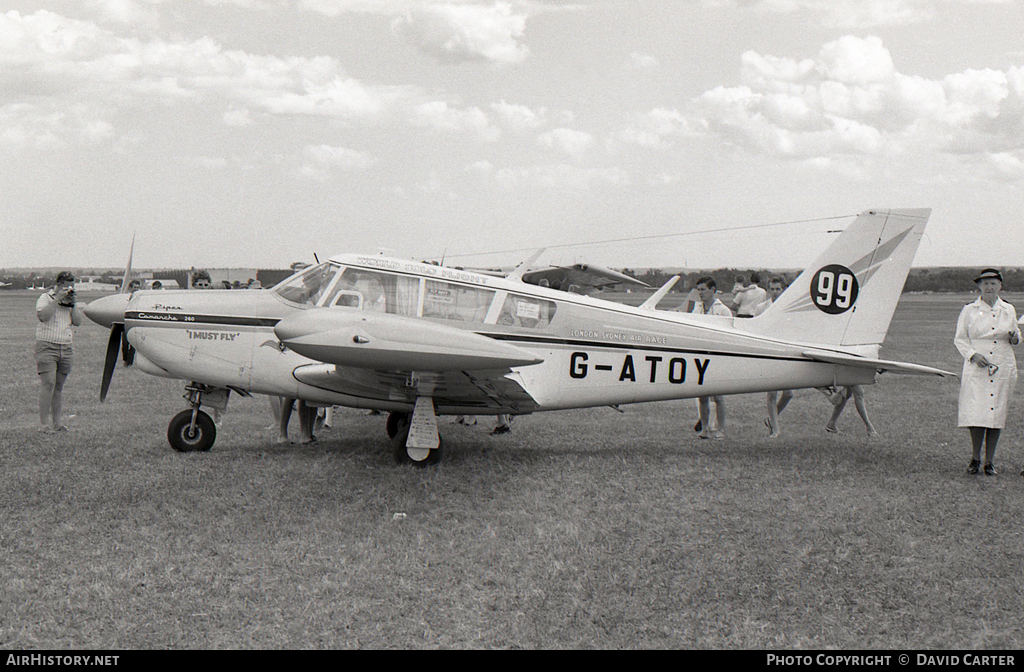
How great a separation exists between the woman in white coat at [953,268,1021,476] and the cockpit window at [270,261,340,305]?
591 cm

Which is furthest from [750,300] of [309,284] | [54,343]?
[54,343]

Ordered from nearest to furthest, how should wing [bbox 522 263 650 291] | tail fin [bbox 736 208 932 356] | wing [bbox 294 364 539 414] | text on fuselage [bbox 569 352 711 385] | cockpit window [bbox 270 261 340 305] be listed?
wing [bbox 294 364 539 414] → cockpit window [bbox 270 261 340 305] → text on fuselage [bbox 569 352 711 385] → tail fin [bbox 736 208 932 356] → wing [bbox 522 263 650 291]

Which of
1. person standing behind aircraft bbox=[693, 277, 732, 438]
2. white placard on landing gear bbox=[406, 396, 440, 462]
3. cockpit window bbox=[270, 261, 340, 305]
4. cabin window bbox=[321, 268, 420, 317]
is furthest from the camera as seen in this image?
person standing behind aircraft bbox=[693, 277, 732, 438]

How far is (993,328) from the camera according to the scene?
22.5ft

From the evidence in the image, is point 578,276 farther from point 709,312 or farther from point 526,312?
point 526,312

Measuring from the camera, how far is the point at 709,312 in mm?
9898

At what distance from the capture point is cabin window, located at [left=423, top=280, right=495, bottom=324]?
7270mm

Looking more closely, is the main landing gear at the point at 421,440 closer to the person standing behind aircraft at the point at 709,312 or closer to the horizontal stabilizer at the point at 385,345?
the horizontal stabilizer at the point at 385,345

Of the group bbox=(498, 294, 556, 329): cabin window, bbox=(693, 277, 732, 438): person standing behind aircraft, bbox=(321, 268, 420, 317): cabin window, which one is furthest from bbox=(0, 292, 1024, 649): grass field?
bbox=(321, 268, 420, 317): cabin window

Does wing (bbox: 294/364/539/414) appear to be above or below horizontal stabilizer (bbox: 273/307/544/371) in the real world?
below

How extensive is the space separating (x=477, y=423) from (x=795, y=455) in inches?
160

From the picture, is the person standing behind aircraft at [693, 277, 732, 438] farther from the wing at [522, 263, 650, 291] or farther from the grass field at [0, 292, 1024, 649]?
the wing at [522, 263, 650, 291]
